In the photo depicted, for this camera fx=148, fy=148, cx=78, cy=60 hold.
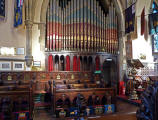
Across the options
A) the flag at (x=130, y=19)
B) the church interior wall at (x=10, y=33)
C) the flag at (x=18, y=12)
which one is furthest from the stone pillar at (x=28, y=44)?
the flag at (x=130, y=19)

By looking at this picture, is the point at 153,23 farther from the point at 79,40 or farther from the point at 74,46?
the point at 74,46

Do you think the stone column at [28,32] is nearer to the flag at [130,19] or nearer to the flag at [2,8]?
the flag at [2,8]

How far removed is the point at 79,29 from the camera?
381 inches

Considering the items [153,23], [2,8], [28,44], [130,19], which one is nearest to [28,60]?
[28,44]

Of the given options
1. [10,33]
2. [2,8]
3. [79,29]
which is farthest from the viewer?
[79,29]

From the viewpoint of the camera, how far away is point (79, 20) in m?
9.74

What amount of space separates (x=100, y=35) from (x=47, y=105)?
5.70 m

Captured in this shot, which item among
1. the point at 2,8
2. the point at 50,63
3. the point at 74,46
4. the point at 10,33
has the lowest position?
the point at 50,63

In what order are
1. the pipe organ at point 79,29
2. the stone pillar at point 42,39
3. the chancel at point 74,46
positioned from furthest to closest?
the pipe organ at point 79,29 < the stone pillar at point 42,39 < the chancel at point 74,46

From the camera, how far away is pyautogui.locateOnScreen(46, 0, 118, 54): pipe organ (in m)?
9.26

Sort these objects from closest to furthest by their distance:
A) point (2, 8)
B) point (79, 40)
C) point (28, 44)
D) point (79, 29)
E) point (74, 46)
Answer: point (2, 8) < point (28, 44) < point (74, 46) < point (79, 40) < point (79, 29)

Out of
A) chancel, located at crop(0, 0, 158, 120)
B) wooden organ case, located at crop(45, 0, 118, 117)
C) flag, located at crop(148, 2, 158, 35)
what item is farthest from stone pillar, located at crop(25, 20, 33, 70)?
flag, located at crop(148, 2, 158, 35)

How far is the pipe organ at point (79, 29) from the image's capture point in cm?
926

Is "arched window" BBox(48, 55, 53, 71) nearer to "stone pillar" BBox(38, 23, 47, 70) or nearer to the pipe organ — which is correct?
"stone pillar" BBox(38, 23, 47, 70)
